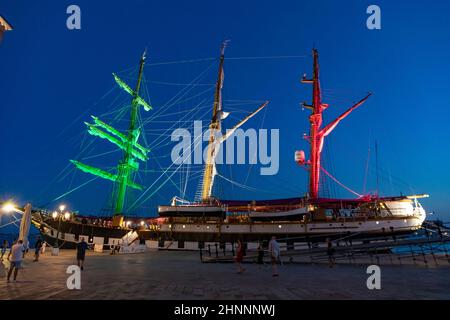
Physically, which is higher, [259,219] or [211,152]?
[211,152]

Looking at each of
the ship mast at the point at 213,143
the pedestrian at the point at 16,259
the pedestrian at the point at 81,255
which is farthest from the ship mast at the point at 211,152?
→ the pedestrian at the point at 16,259

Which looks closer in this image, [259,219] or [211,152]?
[259,219]

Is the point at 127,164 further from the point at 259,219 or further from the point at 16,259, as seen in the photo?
the point at 16,259

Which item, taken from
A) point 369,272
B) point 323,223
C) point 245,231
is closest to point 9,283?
point 369,272

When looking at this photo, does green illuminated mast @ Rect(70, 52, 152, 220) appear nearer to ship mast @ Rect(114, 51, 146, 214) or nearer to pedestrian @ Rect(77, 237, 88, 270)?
ship mast @ Rect(114, 51, 146, 214)

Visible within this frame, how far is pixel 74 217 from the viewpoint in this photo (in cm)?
3609

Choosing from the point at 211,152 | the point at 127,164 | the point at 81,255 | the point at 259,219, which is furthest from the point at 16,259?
the point at 127,164

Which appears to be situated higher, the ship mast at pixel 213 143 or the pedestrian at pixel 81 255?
the ship mast at pixel 213 143

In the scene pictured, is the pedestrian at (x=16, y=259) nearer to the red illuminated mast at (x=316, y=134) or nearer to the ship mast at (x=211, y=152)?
the ship mast at (x=211, y=152)

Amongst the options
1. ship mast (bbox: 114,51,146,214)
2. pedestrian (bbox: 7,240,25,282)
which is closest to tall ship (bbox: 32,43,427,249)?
ship mast (bbox: 114,51,146,214)
